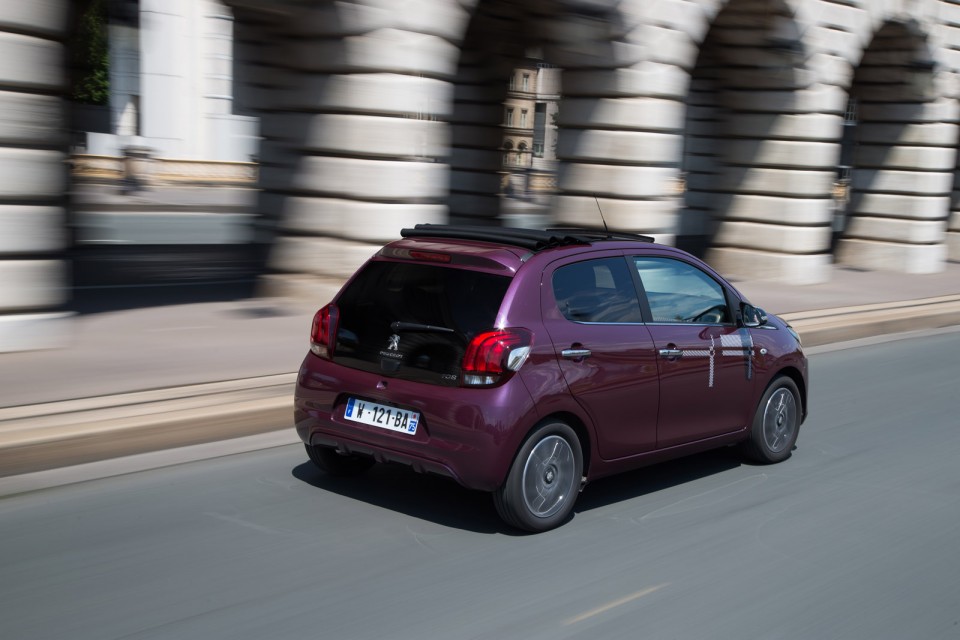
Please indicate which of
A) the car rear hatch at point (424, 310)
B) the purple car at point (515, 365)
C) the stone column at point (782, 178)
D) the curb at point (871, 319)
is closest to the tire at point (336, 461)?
the purple car at point (515, 365)

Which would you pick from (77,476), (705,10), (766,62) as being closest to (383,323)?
(77,476)

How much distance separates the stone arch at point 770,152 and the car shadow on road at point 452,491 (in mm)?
11933

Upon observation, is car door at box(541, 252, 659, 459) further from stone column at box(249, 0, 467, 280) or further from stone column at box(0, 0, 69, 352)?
stone column at box(249, 0, 467, 280)

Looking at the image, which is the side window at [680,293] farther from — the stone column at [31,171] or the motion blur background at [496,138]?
the stone column at [31,171]

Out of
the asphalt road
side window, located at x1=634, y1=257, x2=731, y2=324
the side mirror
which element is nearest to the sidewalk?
the asphalt road

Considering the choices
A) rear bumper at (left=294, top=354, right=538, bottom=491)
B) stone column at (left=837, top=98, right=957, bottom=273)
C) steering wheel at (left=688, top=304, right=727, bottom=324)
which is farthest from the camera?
stone column at (left=837, top=98, right=957, bottom=273)

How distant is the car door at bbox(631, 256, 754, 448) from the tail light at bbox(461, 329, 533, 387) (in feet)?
3.58

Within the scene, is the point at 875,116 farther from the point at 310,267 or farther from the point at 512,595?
the point at 512,595

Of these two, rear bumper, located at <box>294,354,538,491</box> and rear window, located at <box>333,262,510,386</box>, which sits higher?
rear window, located at <box>333,262,510,386</box>

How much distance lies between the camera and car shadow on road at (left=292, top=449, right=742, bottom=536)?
5734mm

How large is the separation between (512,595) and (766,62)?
583 inches

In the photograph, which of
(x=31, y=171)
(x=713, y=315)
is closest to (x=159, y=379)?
(x=31, y=171)

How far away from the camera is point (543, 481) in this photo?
549 cm

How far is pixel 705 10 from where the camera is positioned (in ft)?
49.9
